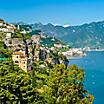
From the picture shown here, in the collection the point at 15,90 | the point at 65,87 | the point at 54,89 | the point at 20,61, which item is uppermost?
the point at 65,87

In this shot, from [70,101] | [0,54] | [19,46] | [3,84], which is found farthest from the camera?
[19,46]

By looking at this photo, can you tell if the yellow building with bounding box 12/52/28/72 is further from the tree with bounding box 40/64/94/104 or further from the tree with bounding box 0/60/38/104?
the tree with bounding box 40/64/94/104

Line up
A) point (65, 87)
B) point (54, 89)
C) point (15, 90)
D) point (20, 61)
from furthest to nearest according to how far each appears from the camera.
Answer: point (20, 61)
point (15, 90)
point (54, 89)
point (65, 87)

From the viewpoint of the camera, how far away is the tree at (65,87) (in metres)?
25.0

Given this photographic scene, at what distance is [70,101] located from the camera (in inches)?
985

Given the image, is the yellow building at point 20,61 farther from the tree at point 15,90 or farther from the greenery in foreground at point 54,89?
the greenery in foreground at point 54,89

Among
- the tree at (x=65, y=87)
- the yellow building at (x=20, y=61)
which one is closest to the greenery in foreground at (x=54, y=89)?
the tree at (x=65, y=87)

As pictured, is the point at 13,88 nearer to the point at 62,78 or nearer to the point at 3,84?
the point at 3,84

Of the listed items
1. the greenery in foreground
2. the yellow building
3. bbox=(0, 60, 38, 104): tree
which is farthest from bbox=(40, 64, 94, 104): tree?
the yellow building

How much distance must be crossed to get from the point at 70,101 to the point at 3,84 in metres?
5.18

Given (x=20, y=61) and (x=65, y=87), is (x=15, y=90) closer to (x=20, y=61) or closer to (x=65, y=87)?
(x=65, y=87)

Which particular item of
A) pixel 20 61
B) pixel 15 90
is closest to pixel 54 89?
pixel 15 90

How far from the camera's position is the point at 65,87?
25.0m

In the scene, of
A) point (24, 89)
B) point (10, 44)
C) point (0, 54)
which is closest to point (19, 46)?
point (10, 44)
